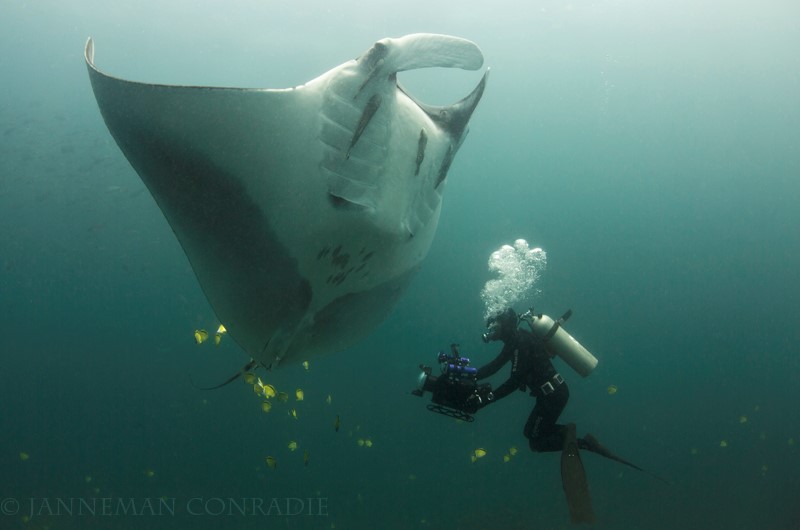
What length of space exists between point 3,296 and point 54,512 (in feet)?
44.6

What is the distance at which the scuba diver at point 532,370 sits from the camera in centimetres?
519

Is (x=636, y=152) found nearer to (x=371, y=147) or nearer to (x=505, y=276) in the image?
(x=505, y=276)

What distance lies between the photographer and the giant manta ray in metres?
2.04

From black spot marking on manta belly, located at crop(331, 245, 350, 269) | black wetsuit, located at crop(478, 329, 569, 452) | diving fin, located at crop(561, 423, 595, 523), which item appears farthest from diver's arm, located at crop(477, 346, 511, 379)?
black spot marking on manta belly, located at crop(331, 245, 350, 269)

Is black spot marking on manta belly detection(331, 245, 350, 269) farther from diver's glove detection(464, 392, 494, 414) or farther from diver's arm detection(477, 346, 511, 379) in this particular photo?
diver's arm detection(477, 346, 511, 379)

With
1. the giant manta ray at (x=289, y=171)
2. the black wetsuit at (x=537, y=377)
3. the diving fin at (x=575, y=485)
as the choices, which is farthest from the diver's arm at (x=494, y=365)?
the giant manta ray at (x=289, y=171)

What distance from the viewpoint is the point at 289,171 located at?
2.30 m

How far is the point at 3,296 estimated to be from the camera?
894 inches

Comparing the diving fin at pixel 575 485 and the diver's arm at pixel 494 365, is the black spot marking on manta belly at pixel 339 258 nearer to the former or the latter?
the diver's arm at pixel 494 365

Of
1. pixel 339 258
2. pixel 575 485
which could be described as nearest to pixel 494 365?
pixel 575 485

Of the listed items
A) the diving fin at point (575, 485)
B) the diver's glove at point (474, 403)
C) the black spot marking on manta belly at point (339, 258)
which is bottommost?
the diving fin at point (575, 485)

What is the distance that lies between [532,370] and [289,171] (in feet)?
13.1

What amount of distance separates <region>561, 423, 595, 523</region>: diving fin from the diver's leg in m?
0.16

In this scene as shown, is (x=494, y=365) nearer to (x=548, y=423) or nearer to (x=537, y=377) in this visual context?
(x=537, y=377)
